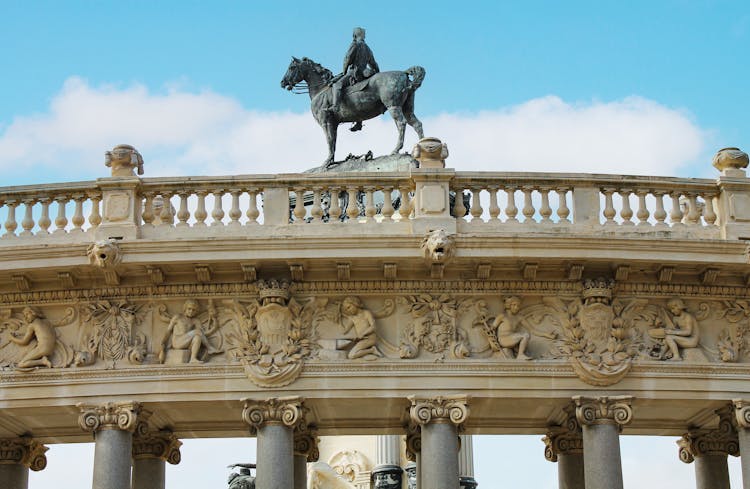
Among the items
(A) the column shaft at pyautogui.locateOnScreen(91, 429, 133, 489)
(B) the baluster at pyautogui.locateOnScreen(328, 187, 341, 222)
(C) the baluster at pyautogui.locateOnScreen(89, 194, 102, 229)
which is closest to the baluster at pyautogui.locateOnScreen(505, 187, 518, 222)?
(B) the baluster at pyautogui.locateOnScreen(328, 187, 341, 222)

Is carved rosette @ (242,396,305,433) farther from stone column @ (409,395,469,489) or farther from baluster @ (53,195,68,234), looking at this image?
baluster @ (53,195,68,234)

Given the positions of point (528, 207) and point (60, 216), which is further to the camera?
point (60, 216)

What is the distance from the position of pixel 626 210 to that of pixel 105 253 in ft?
30.4

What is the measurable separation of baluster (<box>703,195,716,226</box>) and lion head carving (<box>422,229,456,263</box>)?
5.06 metres

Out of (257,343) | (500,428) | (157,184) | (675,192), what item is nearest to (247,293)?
(257,343)

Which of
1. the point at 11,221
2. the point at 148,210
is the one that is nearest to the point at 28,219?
the point at 11,221

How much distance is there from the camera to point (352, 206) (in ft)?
91.0

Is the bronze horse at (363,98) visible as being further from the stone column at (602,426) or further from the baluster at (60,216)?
the stone column at (602,426)

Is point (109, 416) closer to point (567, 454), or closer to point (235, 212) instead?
point (235, 212)

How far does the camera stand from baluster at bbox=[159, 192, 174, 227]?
92.2ft

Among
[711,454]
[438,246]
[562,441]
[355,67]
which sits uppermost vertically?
[355,67]

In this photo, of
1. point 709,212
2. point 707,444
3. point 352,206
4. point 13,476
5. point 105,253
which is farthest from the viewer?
point 707,444

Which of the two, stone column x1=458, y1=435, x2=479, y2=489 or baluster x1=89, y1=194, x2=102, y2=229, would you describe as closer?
baluster x1=89, y1=194, x2=102, y2=229

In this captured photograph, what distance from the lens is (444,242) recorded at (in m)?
26.4
